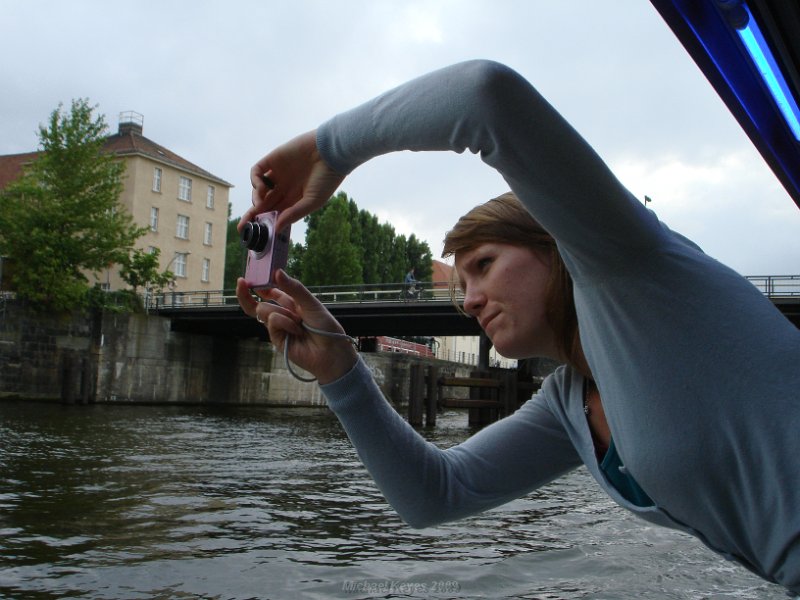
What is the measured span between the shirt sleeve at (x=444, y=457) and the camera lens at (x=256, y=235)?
1.06ft

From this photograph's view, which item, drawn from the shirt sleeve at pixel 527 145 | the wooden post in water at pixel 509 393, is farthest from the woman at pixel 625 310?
the wooden post in water at pixel 509 393

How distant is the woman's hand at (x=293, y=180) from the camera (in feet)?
4.00

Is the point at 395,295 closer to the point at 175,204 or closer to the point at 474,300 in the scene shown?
the point at 175,204

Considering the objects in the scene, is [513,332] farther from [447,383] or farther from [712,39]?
[447,383]

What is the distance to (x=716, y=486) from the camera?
1130mm

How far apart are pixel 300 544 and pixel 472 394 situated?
1887 centimetres

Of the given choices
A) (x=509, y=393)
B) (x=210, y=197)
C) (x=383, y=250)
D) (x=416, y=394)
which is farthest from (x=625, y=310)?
(x=383, y=250)

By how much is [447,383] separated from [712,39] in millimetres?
17902

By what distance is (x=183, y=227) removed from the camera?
48.7m

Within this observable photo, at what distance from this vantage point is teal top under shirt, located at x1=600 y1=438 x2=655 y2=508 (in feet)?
4.46

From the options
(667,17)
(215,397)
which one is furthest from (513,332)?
(215,397)

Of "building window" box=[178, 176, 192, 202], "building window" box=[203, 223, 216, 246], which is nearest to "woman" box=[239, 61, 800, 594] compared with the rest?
"building window" box=[178, 176, 192, 202]

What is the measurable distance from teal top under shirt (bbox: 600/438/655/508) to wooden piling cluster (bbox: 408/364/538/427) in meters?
18.9

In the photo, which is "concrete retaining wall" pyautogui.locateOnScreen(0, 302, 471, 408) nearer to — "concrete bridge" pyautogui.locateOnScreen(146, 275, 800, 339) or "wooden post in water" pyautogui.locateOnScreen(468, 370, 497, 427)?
"concrete bridge" pyautogui.locateOnScreen(146, 275, 800, 339)
